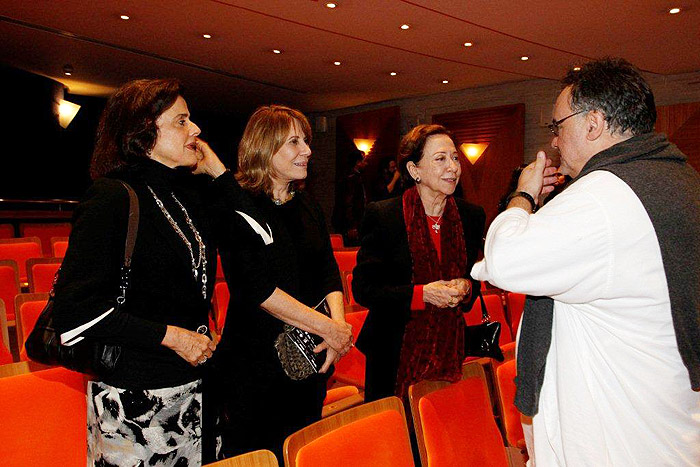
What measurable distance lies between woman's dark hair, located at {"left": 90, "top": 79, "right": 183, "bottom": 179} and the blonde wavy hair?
39 cm

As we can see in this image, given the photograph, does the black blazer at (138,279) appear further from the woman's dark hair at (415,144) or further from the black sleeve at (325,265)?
the woman's dark hair at (415,144)

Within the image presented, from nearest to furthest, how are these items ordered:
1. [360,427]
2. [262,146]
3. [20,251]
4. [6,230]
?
[360,427] < [262,146] < [20,251] < [6,230]

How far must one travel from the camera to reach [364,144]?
11.1m

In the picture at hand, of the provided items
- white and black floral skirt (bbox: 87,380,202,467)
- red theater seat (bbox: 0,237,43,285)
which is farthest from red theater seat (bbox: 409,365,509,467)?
red theater seat (bbox: 0,237,43,285)

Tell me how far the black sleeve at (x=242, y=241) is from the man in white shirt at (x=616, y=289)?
31.8 inches

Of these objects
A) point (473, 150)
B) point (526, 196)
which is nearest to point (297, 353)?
point (526, 196)

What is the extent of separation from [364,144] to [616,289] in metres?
10.1

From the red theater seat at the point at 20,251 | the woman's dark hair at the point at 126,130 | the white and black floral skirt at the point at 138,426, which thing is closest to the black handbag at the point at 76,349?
the white and black floral skirt at the point at 138,426

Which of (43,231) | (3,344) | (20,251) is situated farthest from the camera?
(43,231)

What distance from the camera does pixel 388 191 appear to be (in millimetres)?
7430

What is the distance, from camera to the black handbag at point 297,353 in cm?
193

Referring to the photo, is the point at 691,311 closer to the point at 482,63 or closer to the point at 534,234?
the point at 534,234

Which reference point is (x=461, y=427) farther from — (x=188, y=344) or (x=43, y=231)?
(x=43, y=231)

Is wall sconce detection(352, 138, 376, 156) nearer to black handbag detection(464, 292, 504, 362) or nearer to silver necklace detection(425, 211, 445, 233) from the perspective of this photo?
silver necklace detection(425, 211, 445, 233)
